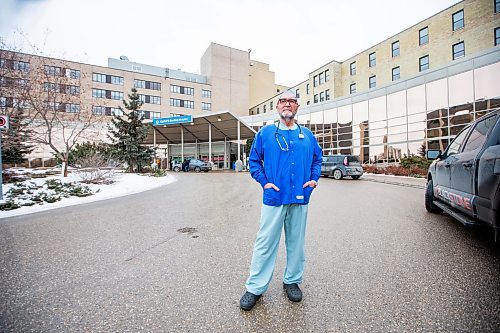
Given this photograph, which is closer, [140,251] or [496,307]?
[496,307]

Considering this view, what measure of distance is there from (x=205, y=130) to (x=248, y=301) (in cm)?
3447

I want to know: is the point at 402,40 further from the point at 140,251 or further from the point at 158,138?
the point at 140,251

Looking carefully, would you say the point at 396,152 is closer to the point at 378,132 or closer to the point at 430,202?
the point at 378,132

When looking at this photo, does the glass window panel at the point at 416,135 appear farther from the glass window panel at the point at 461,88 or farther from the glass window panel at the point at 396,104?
the glass window panel at the point at 461,88

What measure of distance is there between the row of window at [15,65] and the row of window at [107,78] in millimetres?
41340

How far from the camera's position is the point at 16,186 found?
9.65 metres

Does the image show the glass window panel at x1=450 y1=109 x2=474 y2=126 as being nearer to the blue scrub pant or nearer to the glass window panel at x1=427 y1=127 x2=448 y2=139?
the glass window panel at x1=427 y1=127 x2=448 y2=139

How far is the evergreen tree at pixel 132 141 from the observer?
22812 millimetres

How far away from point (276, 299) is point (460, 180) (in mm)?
3320

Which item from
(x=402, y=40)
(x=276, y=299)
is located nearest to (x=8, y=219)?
(x=276, y=299)

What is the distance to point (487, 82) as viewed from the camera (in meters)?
20.1

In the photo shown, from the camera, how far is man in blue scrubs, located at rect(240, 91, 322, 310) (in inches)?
93.1

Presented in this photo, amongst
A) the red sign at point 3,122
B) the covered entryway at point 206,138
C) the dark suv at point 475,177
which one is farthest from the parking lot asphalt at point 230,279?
the covered entryway at point 206,138

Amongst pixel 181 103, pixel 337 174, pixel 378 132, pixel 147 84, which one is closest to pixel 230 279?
pixel 337 174
